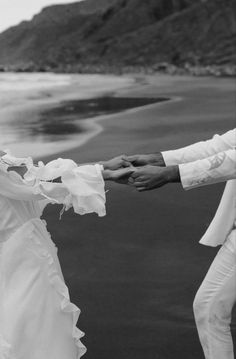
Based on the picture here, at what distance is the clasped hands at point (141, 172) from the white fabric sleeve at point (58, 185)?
7.7 inches

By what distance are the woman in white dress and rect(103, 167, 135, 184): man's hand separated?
6.4 inches

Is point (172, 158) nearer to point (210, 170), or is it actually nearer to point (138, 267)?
point (210, 170)

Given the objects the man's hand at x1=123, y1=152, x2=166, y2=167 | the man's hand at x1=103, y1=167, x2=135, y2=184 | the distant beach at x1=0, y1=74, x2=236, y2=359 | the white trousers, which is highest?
the man's hand at x1=103, y1=167, x2=135, y2=184

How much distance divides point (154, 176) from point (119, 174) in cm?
36

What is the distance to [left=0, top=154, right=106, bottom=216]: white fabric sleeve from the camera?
333cm

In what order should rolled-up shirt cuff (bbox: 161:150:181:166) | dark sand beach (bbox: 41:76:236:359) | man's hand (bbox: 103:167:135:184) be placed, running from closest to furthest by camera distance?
1. man's hand (bbox: 103:167:135:184)
2. rolled-up shirt cuff (bbox: 161:150:181:166)
3. dark sand beach (bbox: 41:76:236:359)

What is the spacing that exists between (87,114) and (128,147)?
8.23 m

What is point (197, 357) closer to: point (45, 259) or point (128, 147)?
point (45, 259)

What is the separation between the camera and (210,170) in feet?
11.0

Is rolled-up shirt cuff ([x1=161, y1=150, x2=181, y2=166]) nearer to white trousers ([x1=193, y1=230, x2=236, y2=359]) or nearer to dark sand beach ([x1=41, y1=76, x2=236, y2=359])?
white trousers ([x1=193, y1=230, x2=236, y2=359])

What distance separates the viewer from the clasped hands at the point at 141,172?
341 cm

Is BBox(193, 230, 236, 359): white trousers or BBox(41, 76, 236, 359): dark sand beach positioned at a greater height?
BBox(193, 230, 236, 359): white trousers

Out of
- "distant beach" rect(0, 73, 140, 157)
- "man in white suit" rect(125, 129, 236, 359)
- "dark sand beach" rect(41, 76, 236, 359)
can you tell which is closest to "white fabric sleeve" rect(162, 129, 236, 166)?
"man in white suit" rect(125, 129, 236, 359)

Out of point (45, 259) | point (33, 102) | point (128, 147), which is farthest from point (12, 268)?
point (33, 102)
